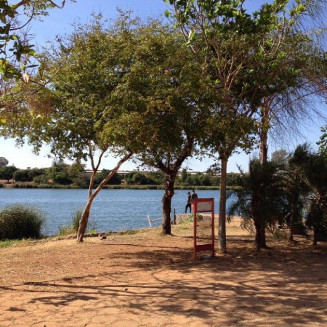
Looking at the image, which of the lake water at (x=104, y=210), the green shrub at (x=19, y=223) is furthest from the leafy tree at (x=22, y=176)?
the green shrub at (x=19, y=223)

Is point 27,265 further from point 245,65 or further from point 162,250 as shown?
point 245,65

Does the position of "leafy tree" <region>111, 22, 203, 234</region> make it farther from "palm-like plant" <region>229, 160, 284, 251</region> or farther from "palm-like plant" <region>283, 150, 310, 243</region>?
"palm-like plant" <region>283, 150, 310, 243</region>

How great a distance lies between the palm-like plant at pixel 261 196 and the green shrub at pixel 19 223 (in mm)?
11493

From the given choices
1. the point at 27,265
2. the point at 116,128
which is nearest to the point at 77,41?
the point at 116,128

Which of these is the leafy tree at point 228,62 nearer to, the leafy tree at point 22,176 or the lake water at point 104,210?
the lake water at point 104,210

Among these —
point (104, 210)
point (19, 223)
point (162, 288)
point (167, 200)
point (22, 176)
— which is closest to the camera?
point (162, 288)

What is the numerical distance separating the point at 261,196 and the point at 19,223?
12.6 meters

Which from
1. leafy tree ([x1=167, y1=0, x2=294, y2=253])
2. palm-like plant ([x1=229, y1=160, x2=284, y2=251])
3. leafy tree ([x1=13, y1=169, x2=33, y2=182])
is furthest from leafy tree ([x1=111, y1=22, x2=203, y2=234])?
leafy tree ([x1=13, y1=169, x2=33, y2=182])

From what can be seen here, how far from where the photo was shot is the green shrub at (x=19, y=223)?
18.8 m

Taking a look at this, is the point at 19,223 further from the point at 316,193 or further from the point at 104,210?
the point at 104,210

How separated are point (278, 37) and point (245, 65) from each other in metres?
1.19

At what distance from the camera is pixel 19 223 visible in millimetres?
19188

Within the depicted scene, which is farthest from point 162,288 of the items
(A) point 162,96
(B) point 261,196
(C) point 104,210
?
(C) point 104,210

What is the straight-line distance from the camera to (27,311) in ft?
19.5
